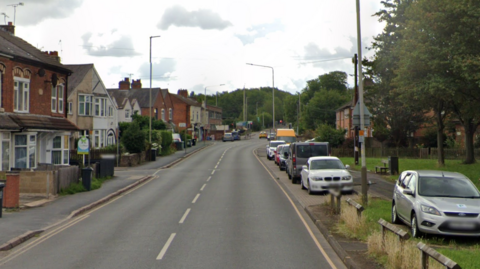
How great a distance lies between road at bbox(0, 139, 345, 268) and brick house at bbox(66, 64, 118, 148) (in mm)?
23057

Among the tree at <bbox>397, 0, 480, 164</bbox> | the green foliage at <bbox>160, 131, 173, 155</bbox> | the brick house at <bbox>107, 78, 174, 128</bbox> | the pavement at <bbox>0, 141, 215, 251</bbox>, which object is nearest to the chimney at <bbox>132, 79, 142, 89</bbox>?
the brick house at <bbox>107, 78, 174, 128</bbox>

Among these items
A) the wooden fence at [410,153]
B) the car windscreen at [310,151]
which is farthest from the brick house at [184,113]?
the car windscreen at [310,151]

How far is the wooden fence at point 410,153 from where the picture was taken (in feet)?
162

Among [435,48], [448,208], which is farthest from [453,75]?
[448,208]

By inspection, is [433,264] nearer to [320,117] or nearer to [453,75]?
[453,75]

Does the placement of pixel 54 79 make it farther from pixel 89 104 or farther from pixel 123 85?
pixel 123 85

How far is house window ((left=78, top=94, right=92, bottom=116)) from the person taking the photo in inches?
1666

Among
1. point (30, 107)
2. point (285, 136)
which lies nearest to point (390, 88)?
point (285, 136)

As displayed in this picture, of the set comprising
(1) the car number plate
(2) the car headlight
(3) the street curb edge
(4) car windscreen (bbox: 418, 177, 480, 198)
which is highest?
(4) car windscreen (bbox: 418, 177, 480, 198)

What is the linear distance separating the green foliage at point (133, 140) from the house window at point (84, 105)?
3823 mm

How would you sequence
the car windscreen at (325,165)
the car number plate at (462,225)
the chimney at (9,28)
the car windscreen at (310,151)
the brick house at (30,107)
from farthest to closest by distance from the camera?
the chimney at (9,28) → the car windscreen at (310,151) → the brick house at (30,107) → the car windscreen at (325,165) → the car number plate at (462,225)

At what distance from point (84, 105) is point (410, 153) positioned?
3307cm

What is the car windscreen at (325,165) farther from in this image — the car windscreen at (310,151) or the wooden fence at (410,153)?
the wooden fence at (410,153)

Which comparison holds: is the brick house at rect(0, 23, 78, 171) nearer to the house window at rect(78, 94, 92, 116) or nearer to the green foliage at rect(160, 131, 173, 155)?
the house window at rect(78, 94, 92, 116)
